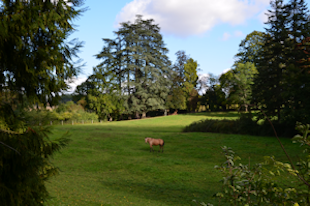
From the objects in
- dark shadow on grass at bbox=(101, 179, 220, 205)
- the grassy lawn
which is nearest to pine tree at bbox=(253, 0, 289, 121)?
the grassy lawn

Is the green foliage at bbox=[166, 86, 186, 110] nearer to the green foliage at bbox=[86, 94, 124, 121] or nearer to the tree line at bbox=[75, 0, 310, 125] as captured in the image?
the tree line at bbox=[75, 0, 310, 125]

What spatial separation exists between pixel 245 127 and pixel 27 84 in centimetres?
1729

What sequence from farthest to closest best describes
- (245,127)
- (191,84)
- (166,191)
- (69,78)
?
(191,84), (245,127), (166,191), (69,78)

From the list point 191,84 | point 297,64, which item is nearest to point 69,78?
point 297,64

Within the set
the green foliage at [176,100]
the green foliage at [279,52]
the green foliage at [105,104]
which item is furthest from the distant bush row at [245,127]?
the green foliage at [176,100]

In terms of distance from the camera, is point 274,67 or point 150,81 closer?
point 274,67

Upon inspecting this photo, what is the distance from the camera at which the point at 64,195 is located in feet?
24.0

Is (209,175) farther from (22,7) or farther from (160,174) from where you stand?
(22,7)

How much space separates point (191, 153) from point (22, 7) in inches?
433

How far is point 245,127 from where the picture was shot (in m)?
19.2

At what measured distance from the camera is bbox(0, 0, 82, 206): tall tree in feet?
13.8

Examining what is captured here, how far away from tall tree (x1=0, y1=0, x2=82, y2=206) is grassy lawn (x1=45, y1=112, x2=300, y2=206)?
630 millimetres

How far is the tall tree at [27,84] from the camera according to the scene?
4.20 meters

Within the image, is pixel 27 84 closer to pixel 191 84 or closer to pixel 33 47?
pixel 33 47
